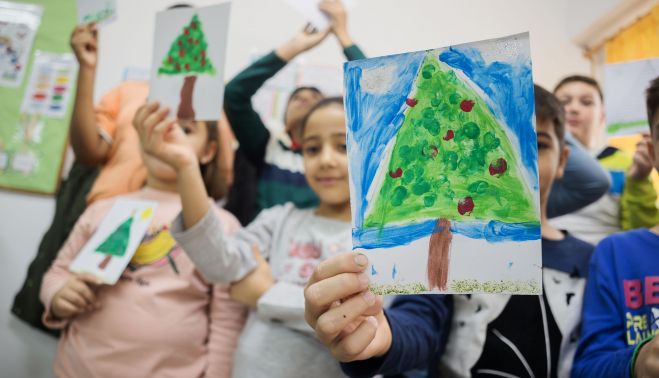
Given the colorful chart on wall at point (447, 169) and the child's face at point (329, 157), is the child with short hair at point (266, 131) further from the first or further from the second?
the colorful chart on wall at point (447, 169)

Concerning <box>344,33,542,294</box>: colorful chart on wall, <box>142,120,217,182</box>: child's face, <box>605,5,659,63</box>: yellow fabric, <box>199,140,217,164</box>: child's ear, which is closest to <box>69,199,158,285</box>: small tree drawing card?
<box>142,120,217,182</box>: child's face

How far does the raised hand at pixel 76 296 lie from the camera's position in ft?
2.68

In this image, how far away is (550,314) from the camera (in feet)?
2.27

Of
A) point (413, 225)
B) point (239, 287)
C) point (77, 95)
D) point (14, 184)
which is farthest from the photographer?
point (14, 184)

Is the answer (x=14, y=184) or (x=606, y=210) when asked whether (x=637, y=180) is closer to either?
(x=606, y=210)

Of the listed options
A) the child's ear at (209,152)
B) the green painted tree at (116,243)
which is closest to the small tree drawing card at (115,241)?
the green painted tree at (116,243)

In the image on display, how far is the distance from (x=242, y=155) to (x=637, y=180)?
1094 millimetres

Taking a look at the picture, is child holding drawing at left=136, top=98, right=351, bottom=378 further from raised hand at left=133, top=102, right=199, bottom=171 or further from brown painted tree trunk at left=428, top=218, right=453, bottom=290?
brown painted tree trunk at left=428, top=218, right=453, bottom=290

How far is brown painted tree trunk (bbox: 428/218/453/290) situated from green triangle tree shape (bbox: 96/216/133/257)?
2.22 ft

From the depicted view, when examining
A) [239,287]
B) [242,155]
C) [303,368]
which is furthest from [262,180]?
[303,368]

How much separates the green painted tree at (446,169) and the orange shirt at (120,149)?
945 mm

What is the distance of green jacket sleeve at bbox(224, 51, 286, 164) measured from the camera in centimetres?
113

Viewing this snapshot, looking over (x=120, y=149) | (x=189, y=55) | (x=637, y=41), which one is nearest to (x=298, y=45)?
(x=189, y=55)

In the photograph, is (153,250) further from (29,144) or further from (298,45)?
(29,144)
